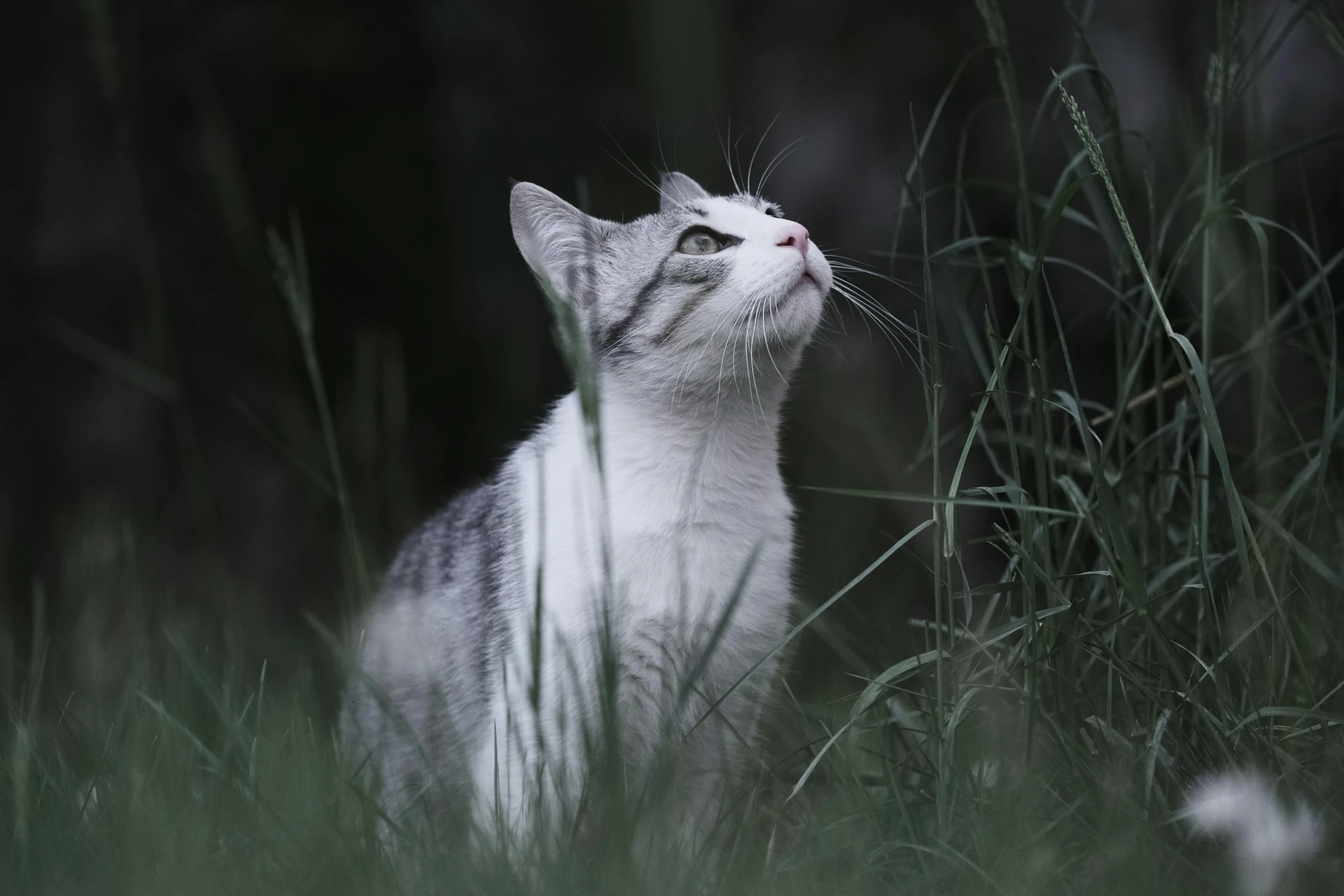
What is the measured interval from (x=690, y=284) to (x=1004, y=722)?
1.27 meters

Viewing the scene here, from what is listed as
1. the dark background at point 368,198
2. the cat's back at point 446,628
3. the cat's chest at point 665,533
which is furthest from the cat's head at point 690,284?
the dark background at point 368,198

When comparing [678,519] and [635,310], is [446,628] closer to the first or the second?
[678,519]

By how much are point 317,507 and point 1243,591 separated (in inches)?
117

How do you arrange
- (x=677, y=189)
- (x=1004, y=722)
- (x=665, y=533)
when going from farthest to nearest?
1. (x=677, y=189)
2. (x=665, y=533)
3. (x=1004, y=722)

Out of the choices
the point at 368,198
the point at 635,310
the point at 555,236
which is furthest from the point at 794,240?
the point at 368,198

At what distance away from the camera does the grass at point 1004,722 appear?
1671 millimetres

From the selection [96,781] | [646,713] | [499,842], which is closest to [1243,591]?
[646,713]

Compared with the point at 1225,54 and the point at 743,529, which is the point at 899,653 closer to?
the point at 743,529

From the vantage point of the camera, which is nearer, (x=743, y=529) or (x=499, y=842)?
(x=499, y=842)

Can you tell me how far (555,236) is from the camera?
293 centimetres

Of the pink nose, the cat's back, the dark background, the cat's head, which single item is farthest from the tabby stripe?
the dark background

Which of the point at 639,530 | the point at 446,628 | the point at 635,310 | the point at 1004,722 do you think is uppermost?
the point at 635,310

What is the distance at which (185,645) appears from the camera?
1.99 m

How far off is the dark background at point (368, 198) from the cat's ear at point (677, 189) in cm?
110
